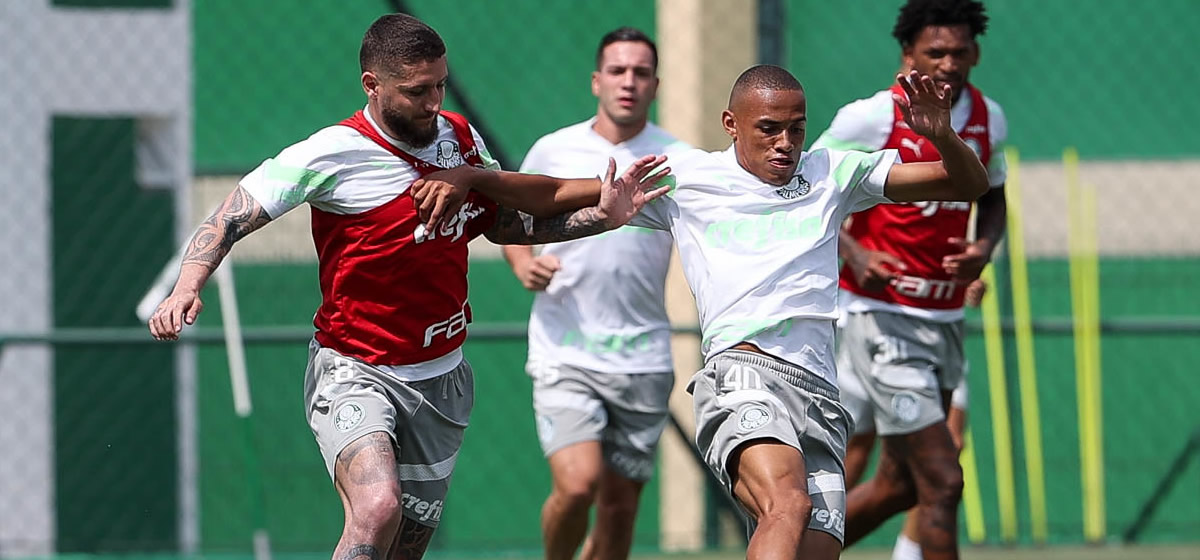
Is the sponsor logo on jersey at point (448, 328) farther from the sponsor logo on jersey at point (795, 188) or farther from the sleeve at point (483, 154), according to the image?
the sponsor logo on jersey at point (795, 188)

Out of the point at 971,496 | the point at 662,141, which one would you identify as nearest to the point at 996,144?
the point at 662,141

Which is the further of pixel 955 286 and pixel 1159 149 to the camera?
pixel 1159 149

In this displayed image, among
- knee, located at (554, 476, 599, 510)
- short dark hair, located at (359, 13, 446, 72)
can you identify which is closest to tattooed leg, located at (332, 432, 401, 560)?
short dark hair, located at (359, 13, 446, 72)

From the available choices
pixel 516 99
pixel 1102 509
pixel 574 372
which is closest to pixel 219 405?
pixel 516 99

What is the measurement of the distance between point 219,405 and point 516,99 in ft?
7.51

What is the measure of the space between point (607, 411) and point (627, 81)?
4.07 feet

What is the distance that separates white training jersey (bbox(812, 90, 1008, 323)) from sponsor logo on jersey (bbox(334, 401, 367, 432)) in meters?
1.89

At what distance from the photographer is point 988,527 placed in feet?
29.1

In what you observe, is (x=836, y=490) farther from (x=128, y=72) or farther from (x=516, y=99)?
(x=128, y=72)

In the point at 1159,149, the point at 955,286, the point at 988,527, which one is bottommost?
the point at 988,527

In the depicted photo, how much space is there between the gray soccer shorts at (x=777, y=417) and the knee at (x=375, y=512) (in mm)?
927

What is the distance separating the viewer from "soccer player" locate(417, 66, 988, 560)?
4.46m

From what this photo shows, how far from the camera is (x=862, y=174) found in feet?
15.6

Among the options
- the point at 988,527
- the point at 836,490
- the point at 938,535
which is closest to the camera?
the point at 836,490
